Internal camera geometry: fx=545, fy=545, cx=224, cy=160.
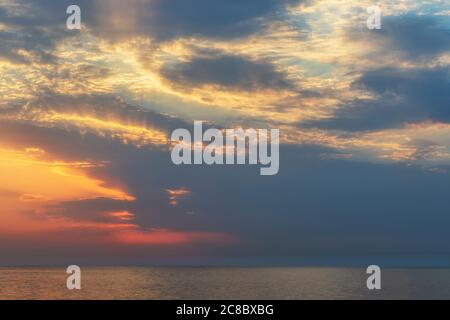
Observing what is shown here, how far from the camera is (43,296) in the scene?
131 m
